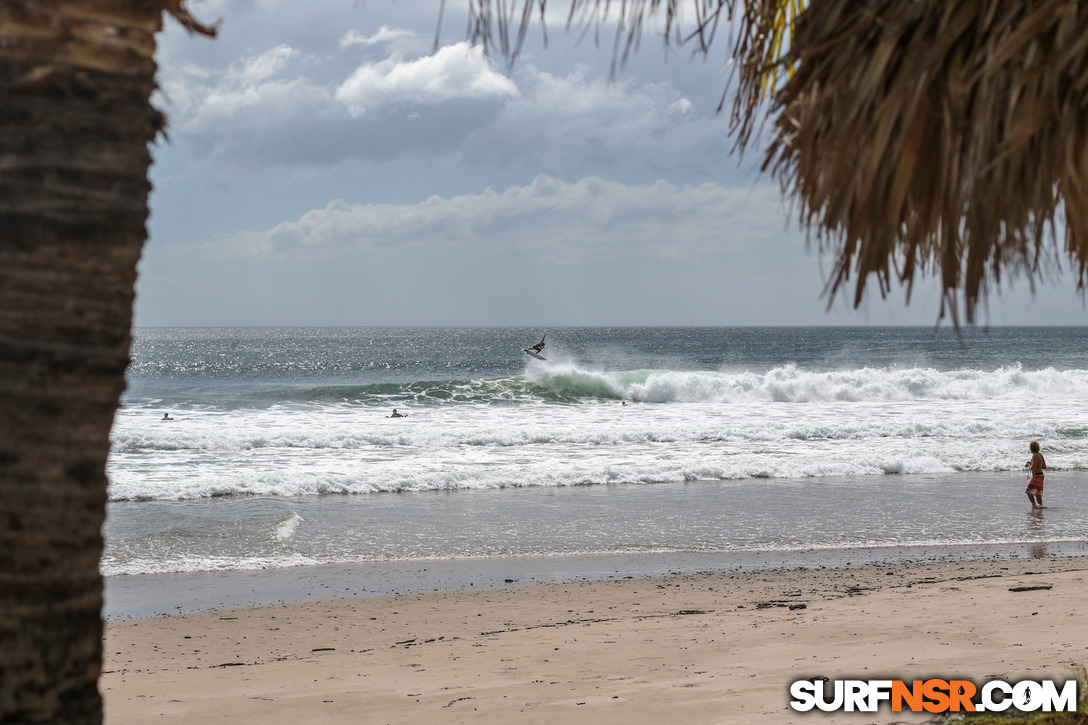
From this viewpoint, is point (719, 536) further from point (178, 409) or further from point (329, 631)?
point (178, 409)

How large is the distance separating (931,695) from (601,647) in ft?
8.42

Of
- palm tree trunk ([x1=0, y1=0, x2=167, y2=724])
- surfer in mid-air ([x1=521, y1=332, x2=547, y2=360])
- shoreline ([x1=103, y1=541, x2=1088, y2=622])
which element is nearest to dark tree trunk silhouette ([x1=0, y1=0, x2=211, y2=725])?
palm tree trunk ([x1=0, y1=0, x2=167, y2=724])

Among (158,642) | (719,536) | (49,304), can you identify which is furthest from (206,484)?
(49,304)

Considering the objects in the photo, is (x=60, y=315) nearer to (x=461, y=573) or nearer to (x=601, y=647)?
(x=601, y=647)

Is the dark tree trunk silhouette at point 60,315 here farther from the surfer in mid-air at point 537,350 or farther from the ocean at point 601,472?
the surfer in mid-air at point 537,350

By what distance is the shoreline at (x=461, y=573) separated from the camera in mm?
8586

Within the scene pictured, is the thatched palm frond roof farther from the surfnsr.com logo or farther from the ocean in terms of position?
the surfnsr.com logo

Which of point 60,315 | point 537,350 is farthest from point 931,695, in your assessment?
point 537,350

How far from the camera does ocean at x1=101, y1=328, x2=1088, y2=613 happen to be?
10797 millimetres

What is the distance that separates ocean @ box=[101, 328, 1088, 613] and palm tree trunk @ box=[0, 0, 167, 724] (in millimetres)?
1870

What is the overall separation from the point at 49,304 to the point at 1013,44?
2302 mm

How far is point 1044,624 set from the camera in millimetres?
6324

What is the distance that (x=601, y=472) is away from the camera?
15773 mm

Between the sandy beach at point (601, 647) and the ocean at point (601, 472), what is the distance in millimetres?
1633
